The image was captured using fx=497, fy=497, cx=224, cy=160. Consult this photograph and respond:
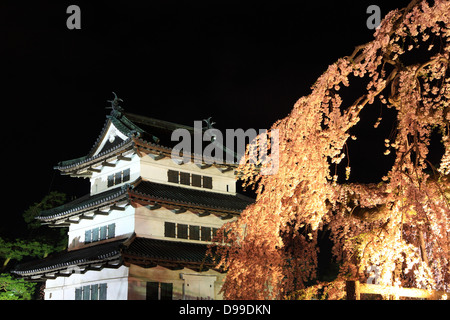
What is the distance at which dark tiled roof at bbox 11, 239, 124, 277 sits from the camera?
1917 cm

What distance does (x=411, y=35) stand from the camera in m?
7.65

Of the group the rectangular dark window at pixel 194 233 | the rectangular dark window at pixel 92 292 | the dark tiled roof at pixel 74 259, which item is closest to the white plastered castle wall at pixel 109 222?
the dark tiled roof at pixel 74 259

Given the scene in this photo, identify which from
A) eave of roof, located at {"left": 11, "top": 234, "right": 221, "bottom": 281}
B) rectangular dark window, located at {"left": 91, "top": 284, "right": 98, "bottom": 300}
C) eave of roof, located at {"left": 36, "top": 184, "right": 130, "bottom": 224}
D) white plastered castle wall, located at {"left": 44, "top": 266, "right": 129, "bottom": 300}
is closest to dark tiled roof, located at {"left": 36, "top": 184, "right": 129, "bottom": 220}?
eave of roof, located at {"left": 36, "top": 184, "right": 130, "bottom": 224}

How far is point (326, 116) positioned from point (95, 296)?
15400 mm

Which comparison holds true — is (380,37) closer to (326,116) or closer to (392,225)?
(326,116)

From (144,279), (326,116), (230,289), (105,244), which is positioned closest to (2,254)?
(105,244)

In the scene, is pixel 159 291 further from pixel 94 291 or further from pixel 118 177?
pixel 118 177

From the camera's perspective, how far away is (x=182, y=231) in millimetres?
21750

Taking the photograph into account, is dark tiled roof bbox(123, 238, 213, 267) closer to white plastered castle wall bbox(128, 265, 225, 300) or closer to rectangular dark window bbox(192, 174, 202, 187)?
white plastered castle wall bbox(128, 265, 225, 300)

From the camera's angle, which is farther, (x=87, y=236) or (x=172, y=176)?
(x=87, y=236)

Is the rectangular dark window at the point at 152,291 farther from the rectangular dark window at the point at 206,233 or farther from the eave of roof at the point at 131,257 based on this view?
the rectangular dark window at the point at 206,233

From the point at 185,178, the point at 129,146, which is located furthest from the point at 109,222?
the point at 185,178

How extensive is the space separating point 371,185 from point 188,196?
13.9 metres

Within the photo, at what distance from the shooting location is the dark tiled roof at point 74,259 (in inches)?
755
